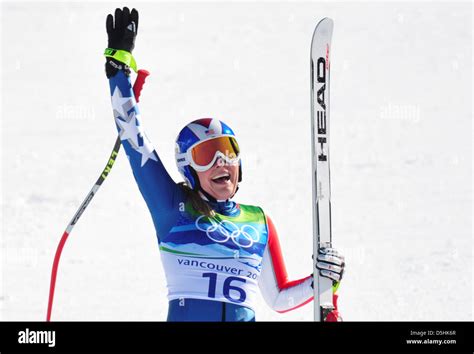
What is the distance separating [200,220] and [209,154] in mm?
354

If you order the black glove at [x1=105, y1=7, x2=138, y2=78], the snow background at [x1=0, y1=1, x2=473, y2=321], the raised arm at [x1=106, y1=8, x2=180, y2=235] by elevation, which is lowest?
the raised arm at [x1=106, y1=8, x2=180, y2=235]

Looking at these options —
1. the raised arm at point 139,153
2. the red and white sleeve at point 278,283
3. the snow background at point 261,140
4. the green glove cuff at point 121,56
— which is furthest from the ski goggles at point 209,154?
the snow background at point 261,140

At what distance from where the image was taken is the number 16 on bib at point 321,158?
5477mm

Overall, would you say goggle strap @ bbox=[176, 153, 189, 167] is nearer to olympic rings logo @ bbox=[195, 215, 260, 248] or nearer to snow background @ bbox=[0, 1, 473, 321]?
olympic rings logo @ bbox=[195, 215, 260, 248]

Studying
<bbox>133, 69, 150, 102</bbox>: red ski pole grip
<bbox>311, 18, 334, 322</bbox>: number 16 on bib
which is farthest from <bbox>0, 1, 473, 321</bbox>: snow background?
<bbox>133, 69, 150, 102</bbox>: red ski pole grip

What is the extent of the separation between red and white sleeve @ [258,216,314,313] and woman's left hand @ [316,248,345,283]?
165 millimetres

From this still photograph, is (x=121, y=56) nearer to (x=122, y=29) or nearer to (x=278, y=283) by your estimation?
(x=122, y=29)

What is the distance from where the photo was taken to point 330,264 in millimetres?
5391

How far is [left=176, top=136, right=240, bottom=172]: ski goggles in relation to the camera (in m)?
5.38

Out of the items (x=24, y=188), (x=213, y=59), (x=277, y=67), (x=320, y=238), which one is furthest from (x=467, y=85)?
(x=320, y=238)
